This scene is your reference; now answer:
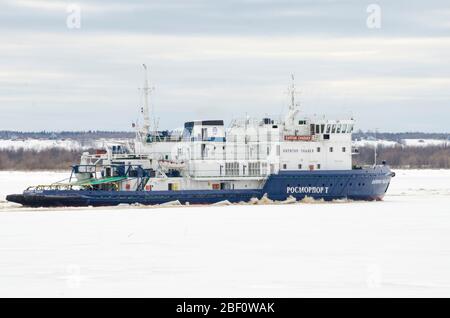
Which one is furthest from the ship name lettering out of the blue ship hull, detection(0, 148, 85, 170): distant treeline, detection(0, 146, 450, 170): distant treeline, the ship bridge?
detection(0, 148, 85, 170): distant treeline

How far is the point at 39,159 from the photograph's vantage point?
162125 mm

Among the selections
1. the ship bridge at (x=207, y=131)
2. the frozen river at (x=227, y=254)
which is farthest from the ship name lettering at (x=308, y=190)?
the frozen river at (x=227, y=254)

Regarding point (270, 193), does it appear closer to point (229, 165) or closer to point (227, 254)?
point (229, 165)

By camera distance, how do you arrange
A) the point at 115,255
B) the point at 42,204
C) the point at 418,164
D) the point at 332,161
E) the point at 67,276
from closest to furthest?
the point at 67,276
the point at 115,255
the point at 42,204
the point at 332,161
the point at 418,164

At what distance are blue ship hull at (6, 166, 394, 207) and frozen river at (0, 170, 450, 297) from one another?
17.6ft

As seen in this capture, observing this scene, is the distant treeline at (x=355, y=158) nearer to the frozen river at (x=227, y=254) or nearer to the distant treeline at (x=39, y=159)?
the distant treeline at (x=39, y=159)

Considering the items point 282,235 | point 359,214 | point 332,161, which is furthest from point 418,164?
point 282,235

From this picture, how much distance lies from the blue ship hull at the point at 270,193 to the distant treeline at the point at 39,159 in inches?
3278

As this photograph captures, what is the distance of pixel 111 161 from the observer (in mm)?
55531

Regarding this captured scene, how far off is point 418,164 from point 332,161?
10861 centimetres

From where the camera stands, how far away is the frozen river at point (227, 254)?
2392 centimetres

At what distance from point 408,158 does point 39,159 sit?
64457 mm

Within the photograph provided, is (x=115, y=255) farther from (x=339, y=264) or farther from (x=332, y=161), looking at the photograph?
(x=332, y=161)

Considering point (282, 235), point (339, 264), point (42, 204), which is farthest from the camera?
point (42, 204)
